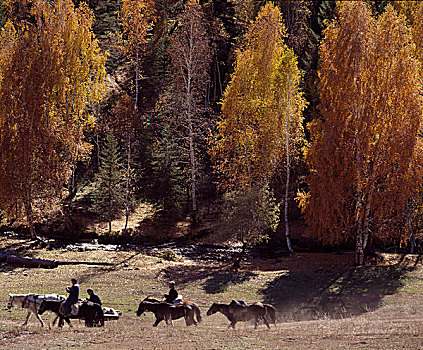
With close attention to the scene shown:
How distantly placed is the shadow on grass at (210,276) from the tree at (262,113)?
6.59 m

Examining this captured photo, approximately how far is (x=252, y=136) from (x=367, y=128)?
936cm

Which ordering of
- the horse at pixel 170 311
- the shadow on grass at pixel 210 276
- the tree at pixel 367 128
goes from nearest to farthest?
the horse at pixel 170 311 < the shadow on grass at pixel 210 276 < the tree at pixel 367 128

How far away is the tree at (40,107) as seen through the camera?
116ft

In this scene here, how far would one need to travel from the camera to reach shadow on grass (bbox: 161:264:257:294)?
26.6 m

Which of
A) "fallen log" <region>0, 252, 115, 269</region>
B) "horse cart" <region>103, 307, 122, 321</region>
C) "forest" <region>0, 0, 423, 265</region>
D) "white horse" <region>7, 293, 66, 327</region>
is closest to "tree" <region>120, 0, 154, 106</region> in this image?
"forest" <region>0, 0, 423, 265</region>

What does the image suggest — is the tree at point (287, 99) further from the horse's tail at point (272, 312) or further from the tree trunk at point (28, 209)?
the tree trunk at point (28, 209)

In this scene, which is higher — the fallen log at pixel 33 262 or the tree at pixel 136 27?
the tree at pixel 136 27

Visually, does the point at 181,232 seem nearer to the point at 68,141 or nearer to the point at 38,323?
the point at 68,141

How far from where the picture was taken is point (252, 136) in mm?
34844

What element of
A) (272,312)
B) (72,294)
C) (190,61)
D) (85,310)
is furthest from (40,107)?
(272,312)

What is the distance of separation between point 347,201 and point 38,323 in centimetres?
1948

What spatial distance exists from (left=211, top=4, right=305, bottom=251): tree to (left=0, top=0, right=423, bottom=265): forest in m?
0.11

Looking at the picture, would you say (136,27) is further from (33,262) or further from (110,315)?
(110,315)

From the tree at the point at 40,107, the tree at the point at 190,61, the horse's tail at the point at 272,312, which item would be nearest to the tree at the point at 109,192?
the tree at the point at 40,107
